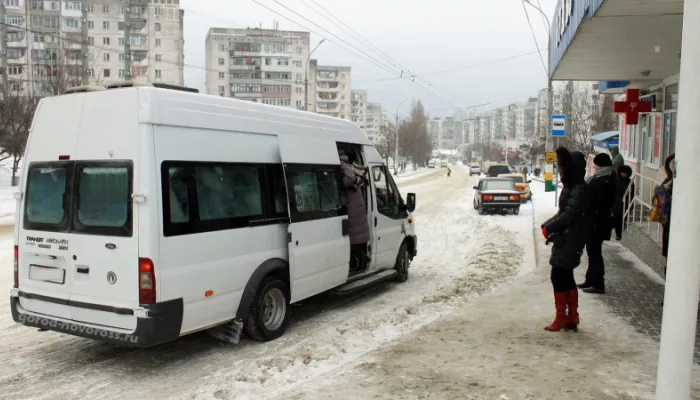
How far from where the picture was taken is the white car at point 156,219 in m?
5.06

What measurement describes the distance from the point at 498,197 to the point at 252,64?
75.8 metres

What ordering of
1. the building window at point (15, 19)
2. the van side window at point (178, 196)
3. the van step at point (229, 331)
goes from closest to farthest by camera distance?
the van side window at point (178, 196)
the van step at point (229, 331)
the building window at point (15, 19)

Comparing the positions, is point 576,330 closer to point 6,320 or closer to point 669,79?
point 6,320

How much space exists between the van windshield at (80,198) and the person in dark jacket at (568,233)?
14.2ft

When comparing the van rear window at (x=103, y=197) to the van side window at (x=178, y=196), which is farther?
the van side window at (x=178, y=196)

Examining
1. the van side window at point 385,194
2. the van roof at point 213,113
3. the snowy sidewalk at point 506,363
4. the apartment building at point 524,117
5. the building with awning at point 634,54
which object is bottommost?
the snowy sidewalk at point 506,363

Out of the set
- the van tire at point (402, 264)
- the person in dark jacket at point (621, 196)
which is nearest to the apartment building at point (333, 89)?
the person in dark jacket at point (621, 196)

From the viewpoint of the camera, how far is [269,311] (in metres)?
6.62

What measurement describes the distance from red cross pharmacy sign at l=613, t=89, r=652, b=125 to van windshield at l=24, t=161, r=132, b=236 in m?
14.1

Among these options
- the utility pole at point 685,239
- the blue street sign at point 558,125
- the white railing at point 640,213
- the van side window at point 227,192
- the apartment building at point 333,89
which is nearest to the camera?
the utility pole at point 685,239

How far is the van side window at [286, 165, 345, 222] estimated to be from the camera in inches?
270

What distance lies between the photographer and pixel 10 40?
78438mm

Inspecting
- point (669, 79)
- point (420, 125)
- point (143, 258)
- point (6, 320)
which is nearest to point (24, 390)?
point (143, 258)

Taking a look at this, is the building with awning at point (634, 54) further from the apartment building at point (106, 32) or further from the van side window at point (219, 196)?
the apartment building at point (106, 32)
